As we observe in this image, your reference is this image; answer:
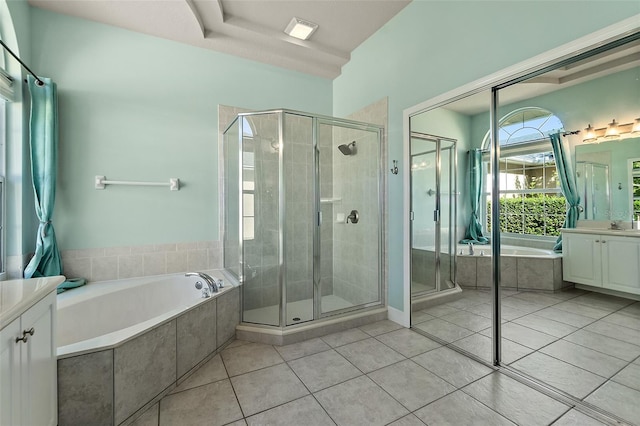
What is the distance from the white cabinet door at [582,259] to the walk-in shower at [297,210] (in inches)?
59.2

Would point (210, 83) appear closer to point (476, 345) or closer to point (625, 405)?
point (476, 345)

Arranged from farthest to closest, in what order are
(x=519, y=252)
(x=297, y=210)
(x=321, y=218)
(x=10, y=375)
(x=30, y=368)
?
(x=321, y=218), (x=297, y=210), (x=519, y=252), (x=30, y=368), (x=10, y=375)

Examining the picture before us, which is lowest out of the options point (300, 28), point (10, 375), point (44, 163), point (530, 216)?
point (10, 375)

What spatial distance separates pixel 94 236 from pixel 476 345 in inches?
137

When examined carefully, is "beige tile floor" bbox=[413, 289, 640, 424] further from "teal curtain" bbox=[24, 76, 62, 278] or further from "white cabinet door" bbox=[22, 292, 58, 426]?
"teal curtain" bbox=[24, 76, 62, 278]

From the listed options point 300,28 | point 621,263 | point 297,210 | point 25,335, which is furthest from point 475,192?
point 25,335

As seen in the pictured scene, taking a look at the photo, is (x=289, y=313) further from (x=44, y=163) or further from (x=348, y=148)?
(x=44, y=163)

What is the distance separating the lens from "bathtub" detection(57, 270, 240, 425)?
4.50 feet

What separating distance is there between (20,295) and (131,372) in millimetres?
699

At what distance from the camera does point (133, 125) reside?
260cm

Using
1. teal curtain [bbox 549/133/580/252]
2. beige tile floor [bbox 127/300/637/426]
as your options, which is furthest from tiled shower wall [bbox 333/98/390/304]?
teal curtain [bbox 549/133/580/252]

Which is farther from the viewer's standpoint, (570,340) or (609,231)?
(570,340)

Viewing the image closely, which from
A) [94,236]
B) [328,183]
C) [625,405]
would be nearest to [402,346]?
[625,405]

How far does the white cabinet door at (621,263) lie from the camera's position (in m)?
1.68
